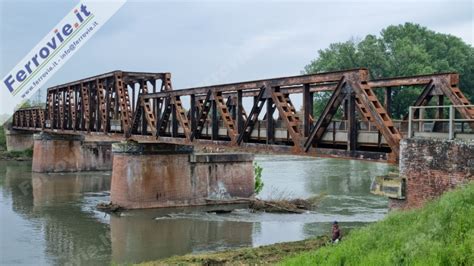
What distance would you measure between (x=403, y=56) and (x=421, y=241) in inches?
1939

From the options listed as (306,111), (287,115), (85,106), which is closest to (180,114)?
(287,115)

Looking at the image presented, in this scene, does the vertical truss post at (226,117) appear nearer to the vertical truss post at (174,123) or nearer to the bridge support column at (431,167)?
the vertical truss post at (174,123)

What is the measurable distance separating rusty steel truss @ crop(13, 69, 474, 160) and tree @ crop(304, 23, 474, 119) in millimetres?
26253

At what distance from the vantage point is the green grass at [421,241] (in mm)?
8406

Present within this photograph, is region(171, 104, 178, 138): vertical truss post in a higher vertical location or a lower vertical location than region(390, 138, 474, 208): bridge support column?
higher

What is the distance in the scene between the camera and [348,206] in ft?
103

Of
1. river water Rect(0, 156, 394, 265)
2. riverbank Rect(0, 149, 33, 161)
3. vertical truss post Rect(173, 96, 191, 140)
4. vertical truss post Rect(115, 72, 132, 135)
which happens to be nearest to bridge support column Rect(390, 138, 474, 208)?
river water Rect(0, 156, 394, 265)

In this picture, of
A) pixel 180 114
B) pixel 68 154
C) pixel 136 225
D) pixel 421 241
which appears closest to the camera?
pixel 421 241

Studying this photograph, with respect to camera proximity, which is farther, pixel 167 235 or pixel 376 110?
pixel 167 235

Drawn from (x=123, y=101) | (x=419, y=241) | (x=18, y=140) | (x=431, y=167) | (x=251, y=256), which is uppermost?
(x=123, y=101)

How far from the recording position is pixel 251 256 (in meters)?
17.5

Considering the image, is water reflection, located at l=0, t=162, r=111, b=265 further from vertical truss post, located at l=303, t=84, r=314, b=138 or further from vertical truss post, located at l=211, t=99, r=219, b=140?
vertical truss post, located at l=303, t=84, r=314, b=138

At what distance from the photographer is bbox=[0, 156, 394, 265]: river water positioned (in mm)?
21781

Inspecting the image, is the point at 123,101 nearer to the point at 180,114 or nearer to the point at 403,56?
the point at 180,114
